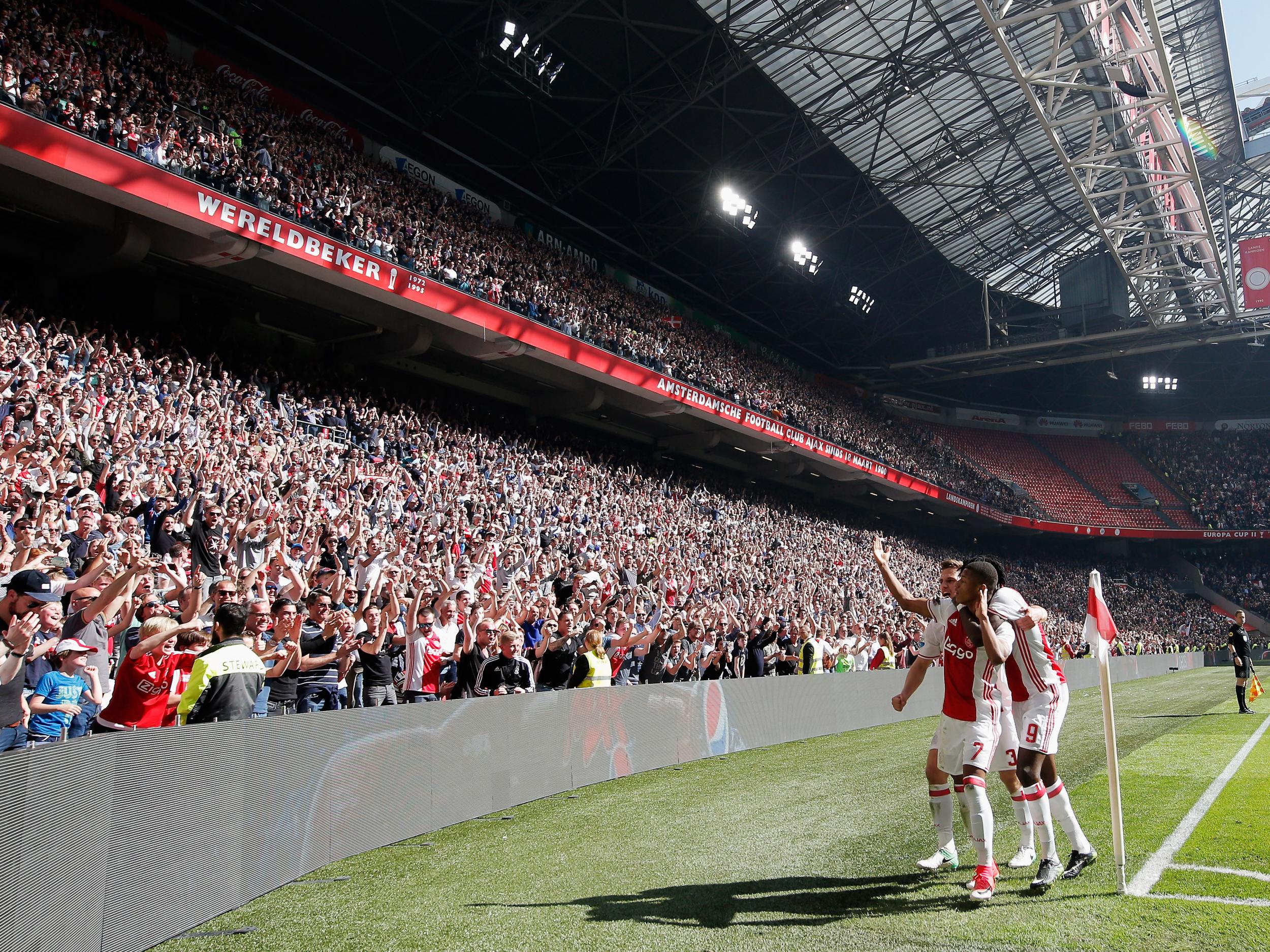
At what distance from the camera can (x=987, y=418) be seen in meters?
56.3

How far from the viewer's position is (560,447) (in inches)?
1037

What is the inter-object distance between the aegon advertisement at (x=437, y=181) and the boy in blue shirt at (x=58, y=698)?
2054cm

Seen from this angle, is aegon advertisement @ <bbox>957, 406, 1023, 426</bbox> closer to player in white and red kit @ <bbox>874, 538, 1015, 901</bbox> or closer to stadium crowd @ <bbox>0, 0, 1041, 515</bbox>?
stadium crowd @ <bbox>0, 0, 1041, 515</bbox>

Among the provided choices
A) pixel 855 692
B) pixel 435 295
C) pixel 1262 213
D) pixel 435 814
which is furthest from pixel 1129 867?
pixel 1262 213

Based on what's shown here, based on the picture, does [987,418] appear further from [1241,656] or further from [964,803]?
[964,803]

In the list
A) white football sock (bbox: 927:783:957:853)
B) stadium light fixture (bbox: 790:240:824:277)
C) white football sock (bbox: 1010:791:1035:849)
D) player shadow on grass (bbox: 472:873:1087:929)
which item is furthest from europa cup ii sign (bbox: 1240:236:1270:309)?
player shadow on grass (bbox: 472:873:1087:929)

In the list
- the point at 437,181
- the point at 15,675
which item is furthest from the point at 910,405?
the point at 15,675

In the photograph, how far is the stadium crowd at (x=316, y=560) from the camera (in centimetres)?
598

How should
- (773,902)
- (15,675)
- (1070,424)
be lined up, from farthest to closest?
(1070,424) → (773,902) → (15,675)

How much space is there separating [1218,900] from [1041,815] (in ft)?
3.05

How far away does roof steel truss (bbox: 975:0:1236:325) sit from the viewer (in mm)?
18672

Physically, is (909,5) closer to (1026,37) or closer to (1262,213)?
(1026,37)

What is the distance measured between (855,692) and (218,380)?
12908mm

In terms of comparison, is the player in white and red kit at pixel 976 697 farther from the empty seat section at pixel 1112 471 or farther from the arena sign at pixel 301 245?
the empty seat section at pixel 1112 471
